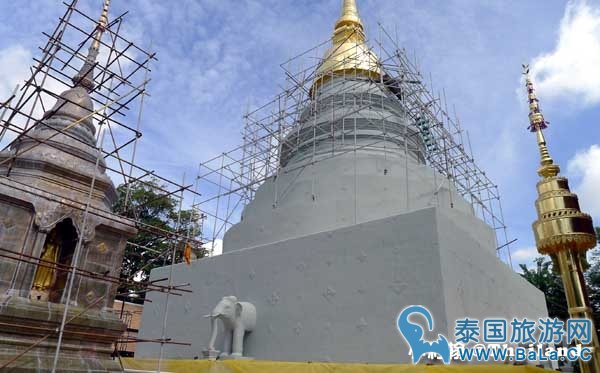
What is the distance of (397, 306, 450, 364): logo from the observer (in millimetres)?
6504

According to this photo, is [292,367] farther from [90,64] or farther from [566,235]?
[90,64]

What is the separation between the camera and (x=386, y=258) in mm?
7672

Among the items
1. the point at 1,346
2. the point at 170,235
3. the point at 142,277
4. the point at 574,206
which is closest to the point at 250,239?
the point at 170,235

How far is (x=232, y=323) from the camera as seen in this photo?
8781 mm

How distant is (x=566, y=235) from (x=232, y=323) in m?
6.29

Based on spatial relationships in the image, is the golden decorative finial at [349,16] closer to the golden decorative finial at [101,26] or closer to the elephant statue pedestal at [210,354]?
the golden decorative finial at [101,26]

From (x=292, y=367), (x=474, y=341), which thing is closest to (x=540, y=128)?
(x=474, y=341)

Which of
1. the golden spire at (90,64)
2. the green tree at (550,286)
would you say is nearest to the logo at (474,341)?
the golden spire at (90,64)

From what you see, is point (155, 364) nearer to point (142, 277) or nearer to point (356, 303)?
point (356, 303)

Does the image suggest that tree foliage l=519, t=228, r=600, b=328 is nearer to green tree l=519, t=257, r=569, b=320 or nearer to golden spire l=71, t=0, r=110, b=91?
green tree l=519, t=257, r=569, b=320

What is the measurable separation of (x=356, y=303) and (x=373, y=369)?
1662mm

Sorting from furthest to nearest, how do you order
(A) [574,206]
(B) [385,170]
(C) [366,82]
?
(C) [366,82], (B) [385,170], (A) [574,206]

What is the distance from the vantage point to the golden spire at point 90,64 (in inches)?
337

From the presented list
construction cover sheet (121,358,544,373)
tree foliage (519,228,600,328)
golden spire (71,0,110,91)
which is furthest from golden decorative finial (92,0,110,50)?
tree foliage (519,228,600,328)
